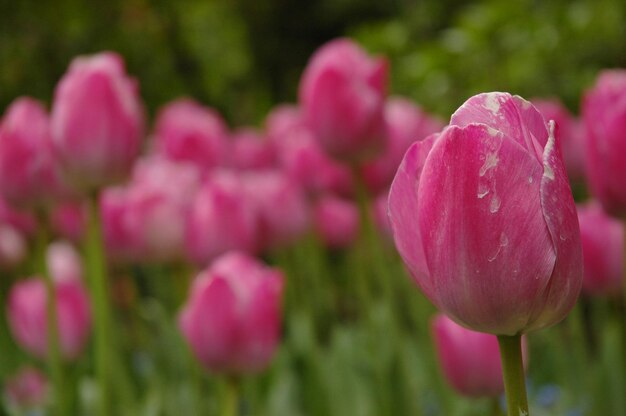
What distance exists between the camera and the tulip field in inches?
19.1

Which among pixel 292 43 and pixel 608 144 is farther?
pixel 292 43

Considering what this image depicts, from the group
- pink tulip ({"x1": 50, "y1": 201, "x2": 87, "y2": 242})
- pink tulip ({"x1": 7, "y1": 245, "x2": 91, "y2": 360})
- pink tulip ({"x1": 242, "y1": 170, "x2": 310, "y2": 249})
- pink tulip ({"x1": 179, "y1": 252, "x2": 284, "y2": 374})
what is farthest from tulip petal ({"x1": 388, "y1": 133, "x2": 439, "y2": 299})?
pink tulip ({"x1": 50, "y1": 201, "x2": 87, "y2": 242})

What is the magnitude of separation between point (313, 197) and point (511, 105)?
180cm

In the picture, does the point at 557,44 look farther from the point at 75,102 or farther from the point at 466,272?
the point at 466,272

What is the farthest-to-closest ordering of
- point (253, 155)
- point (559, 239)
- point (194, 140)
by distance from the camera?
point (253, 155) < point (194, 140) < point (559, 239)

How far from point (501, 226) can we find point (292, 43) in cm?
562

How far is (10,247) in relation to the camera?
225cm

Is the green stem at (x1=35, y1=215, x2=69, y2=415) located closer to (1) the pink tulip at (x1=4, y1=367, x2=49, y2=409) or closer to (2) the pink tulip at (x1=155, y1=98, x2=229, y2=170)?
(1) the pink tulip at (x1=4, y1=367, x2=49, y2=409)

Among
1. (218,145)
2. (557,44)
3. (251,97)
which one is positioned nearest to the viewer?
(218,145)

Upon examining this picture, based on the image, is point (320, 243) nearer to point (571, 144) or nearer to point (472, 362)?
point (571, 144)

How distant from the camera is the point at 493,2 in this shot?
3229 millimetres

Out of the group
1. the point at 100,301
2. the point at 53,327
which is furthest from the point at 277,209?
the point at 100,301

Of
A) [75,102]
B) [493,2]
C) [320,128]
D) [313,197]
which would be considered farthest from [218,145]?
[493,2]

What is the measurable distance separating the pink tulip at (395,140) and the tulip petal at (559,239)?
1.07 m
